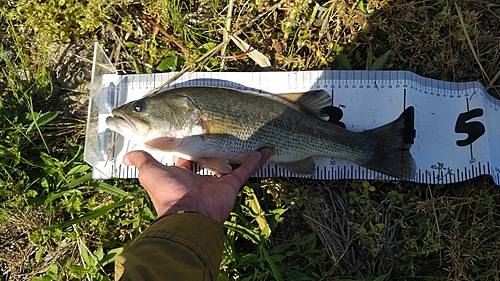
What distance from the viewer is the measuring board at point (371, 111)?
3.62 m

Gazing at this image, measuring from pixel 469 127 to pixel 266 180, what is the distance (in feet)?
6.43

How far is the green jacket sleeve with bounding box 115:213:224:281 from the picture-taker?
2.13m

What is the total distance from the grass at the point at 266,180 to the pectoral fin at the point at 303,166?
254 mm

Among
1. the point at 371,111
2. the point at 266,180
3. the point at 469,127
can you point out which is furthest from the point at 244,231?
the point at 469,127

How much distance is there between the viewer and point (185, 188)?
2764 millimetres

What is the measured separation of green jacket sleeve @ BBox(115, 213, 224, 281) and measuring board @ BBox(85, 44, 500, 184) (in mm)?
1173

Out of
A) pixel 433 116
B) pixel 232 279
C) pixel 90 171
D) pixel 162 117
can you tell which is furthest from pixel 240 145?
pixel 433 116

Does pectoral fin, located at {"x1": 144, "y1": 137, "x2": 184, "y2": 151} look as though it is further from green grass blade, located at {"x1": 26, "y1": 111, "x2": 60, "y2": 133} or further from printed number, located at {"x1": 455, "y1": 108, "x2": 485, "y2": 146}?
printed number, located at {"x1": 455, "y1": 108, "x2": 485, "y2": 146}

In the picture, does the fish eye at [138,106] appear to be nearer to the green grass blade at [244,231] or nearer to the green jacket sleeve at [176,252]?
the green jacket sleeve at [176,252]

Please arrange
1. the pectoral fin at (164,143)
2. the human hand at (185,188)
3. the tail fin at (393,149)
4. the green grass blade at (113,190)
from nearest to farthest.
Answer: the human hand at (185,188), the pectoral fin at (164,143), the tail fin at (393,149), the green grass blade at (113,190)

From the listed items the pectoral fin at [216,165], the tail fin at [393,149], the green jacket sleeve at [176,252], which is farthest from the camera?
the tail fin at [393,149]

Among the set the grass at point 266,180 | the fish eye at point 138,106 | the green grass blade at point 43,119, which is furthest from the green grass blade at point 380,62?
the green grass blade at point 43,119

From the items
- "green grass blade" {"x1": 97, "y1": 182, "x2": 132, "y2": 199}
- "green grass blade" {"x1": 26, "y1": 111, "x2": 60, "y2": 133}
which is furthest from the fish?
"green grass blade" {"x1": 26, "y1": 111, "x2": 60, "y2": 133}

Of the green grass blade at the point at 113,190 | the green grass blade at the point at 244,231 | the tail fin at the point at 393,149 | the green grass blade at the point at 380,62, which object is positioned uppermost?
the green grass blade at the point at 380,62
